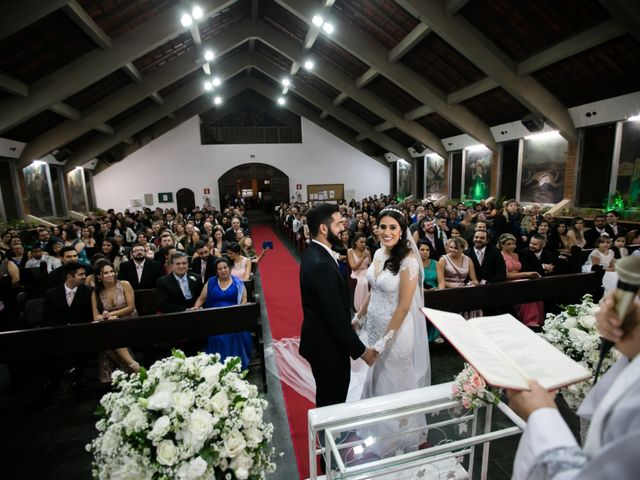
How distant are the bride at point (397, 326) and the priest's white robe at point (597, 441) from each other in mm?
1663

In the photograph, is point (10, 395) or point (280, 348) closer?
point (10, 395)

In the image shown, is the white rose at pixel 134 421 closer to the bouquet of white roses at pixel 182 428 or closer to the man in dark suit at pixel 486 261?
the bouquet of white roses at pixel 182 428

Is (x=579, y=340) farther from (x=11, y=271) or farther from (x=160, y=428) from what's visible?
(x=11, y=271)

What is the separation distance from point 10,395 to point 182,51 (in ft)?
37.1

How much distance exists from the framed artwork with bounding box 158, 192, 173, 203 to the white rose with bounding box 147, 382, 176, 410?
20.2m

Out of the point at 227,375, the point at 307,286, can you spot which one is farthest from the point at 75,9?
the point at 227,375

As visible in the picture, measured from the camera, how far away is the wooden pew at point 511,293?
4035mm

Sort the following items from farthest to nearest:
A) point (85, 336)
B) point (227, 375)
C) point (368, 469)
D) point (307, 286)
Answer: point (85, 336), point (307, 286), point (227, 375), point (368, 469)

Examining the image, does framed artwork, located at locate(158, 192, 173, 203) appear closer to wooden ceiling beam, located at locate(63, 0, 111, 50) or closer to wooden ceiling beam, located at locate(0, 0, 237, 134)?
wooden ceiling beam, located at locate(0, 0, 237, 134)

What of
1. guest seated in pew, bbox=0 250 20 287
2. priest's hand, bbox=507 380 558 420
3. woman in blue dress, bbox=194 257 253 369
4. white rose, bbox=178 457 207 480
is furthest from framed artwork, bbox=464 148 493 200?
white rose, bbox=178 457 207 480

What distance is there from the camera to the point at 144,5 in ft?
27.5

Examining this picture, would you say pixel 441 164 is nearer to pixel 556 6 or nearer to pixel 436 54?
pixel 436 54

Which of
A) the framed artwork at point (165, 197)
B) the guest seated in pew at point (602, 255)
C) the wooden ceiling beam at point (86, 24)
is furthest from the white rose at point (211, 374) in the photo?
the framed artwork at point (165, 197)

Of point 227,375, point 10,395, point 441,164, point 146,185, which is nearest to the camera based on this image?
point 227,375
